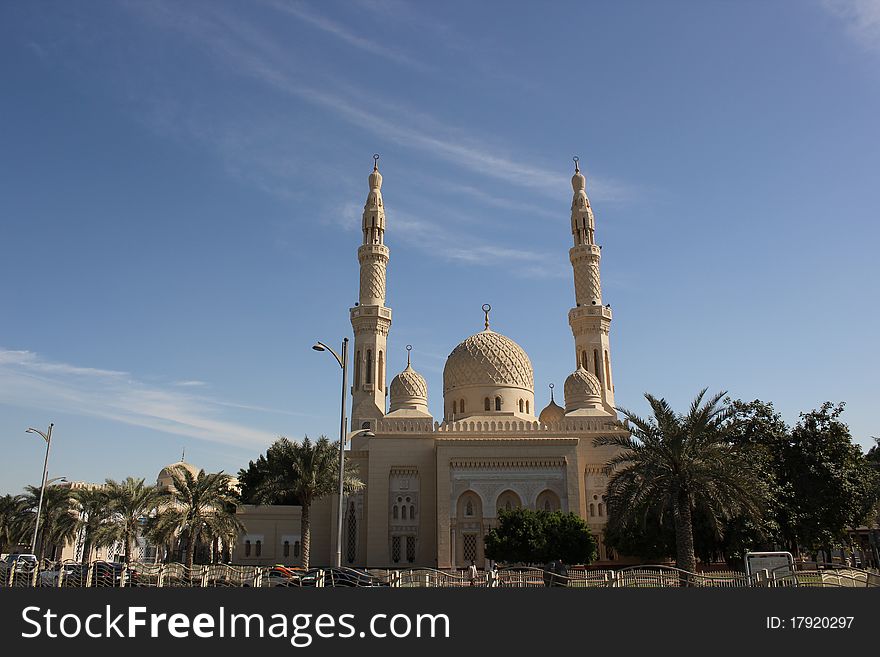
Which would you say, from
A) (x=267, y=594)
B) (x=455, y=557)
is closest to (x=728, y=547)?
(x=455, y=557)

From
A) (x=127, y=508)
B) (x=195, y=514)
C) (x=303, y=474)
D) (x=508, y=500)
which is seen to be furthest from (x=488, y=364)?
(x=127, y=508)

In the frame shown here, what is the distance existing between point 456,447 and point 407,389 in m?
6.13

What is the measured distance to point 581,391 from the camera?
41344 millimetres

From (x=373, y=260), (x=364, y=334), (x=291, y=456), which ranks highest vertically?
(x=373, y=260)

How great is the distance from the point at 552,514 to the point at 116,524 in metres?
20.8

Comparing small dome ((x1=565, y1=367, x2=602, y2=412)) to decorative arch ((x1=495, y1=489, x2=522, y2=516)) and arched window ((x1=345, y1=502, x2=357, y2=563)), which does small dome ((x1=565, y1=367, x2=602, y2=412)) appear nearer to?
decorative arch ((x1=495, y1=489, x2=522, y2=516))

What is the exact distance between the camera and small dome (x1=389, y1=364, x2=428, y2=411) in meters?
41.7

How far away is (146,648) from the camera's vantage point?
10625 millimetres

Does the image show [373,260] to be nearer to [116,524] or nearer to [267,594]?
[116,524]

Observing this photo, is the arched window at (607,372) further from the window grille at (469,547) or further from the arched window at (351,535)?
the arched window at (351,535)

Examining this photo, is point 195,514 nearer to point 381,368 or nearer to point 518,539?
point 518,539

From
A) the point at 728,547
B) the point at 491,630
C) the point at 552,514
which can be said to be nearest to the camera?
the point at 491,630

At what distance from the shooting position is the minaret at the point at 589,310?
44219 mm

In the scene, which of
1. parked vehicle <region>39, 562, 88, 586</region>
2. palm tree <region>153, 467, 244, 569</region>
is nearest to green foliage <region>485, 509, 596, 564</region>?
palm tree <region>153, 467, 244, 569</region>
